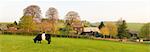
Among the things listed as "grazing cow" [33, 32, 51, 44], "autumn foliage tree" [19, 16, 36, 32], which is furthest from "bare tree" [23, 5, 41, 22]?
"grazing cow" [33, 32, 51, 44]

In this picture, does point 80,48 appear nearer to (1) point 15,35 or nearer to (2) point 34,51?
(2) point 34,51

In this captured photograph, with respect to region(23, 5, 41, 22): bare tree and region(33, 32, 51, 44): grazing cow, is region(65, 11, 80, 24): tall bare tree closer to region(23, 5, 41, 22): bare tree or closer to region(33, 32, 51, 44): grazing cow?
region(23, 5, 41, 22): bare tree

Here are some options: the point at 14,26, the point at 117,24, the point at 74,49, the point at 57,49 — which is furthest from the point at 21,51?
the point at 117,24

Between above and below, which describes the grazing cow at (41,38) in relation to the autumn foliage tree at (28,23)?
below

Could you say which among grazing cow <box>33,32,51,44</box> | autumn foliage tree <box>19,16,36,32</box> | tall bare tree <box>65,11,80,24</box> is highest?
tall bare tree <box>65,11,80,24</box>

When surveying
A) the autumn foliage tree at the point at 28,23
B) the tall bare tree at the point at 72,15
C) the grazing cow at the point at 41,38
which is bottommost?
the grazing cow at the point at 41,38

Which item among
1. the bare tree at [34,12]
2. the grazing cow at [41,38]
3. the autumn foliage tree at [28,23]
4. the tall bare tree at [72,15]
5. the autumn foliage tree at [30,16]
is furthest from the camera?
the tall bare tree at [72,15]

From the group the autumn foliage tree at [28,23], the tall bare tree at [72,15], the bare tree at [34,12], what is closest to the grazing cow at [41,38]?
the bare tree at [34,12]

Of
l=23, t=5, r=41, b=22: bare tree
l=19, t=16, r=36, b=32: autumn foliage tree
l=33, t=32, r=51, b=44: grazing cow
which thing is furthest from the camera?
l=19, t=16, r=36, b=32: autumn foliage tree

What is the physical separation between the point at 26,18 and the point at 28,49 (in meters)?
8.84

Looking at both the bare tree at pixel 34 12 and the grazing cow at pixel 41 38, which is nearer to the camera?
the grazing cow at pixel 41 38

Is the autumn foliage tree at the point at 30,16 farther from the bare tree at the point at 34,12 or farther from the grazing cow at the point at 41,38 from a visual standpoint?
the grazing cow at the point at 41,38

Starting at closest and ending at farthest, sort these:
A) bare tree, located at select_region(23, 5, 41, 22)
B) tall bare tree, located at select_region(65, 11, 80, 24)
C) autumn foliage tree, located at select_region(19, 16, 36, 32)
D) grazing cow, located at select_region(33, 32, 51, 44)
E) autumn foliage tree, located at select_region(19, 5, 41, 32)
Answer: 1. grazing cow, located at select_region(33, 32, 51, 44)
2. bare tree, located at select_region(23, 5, 41, 22)
3. autumn foliage tree, located at select_region(19, 5, 41, 32)
4. autumn foliage tree, located at select_region(19, 16, 36, 32)
5. tall bare tree, located at select_region(65, 11, 80, 24)

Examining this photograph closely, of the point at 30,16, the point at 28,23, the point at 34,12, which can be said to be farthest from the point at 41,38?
the point at 30,16
